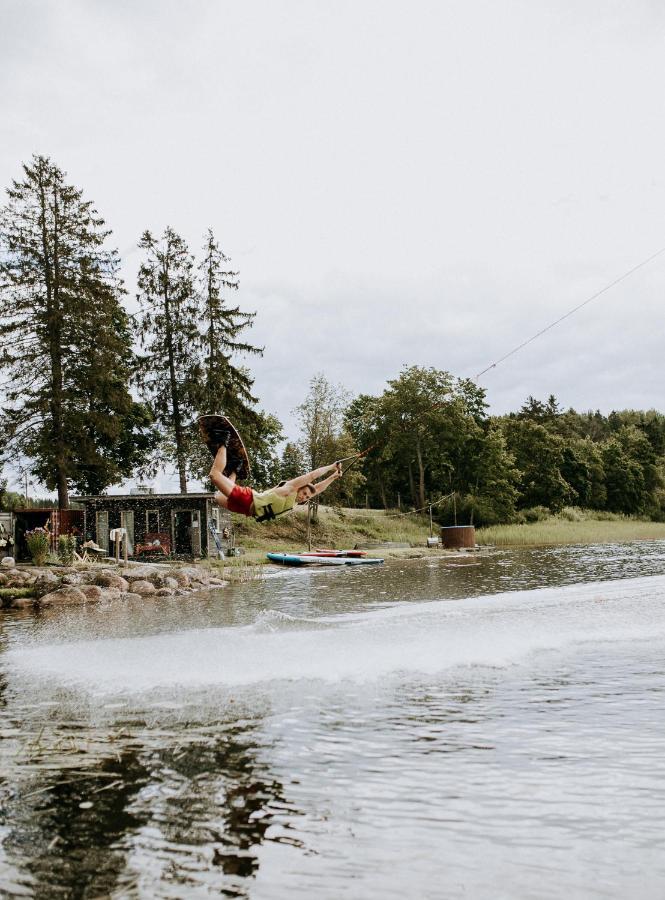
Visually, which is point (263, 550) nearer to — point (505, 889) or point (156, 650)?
point (156, 650)

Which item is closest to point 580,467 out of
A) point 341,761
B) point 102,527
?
point 102,527

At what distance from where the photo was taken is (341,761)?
6.75m

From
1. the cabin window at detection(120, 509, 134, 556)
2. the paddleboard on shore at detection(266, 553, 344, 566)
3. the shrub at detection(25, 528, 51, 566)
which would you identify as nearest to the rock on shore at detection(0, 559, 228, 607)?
Answer: the shrub at detection(25, 528, 51, 566)

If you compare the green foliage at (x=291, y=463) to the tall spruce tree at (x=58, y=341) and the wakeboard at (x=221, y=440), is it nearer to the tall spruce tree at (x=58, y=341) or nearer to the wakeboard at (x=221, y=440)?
the tall spruce tree at (x=58, y=341)

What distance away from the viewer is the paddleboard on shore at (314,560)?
3556 cm

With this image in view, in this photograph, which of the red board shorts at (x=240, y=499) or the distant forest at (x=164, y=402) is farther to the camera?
the distant forest at (x=164, y=402)

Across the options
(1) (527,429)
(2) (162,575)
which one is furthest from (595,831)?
(1) (527,429)

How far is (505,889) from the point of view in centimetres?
440

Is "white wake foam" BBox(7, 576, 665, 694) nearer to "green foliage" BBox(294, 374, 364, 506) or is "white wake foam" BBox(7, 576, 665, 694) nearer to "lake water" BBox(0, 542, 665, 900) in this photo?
"lake water" BBox(0, 542, 665, 900)

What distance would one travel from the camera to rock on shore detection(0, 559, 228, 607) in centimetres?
2261

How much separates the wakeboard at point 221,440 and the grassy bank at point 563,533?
4441 cm

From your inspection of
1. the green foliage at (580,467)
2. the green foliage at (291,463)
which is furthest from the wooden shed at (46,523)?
the green foliage at (580,467)

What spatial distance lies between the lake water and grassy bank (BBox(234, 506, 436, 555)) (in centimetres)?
3190

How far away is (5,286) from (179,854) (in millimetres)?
38491
